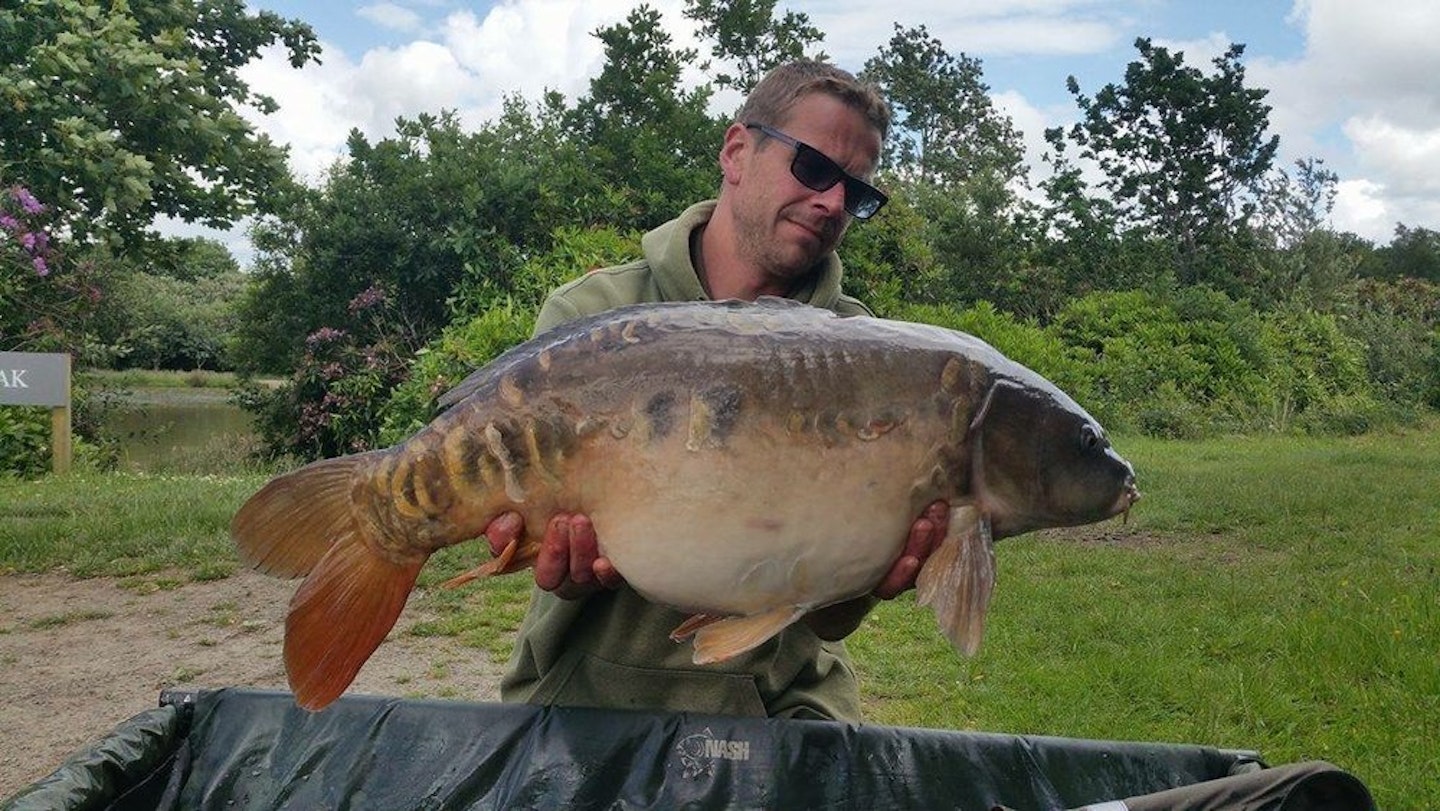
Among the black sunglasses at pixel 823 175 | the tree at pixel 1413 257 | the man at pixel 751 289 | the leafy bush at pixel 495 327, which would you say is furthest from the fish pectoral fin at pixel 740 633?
the tree at pixel 1413 257

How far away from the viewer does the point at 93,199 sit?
255 inches

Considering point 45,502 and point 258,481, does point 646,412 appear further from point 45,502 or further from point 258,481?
point 258,481

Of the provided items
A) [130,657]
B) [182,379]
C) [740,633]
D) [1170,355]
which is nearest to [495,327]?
[130,657]

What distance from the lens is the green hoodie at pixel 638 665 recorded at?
1823 millimetres

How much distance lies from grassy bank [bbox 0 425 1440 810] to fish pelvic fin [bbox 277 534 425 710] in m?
1.97

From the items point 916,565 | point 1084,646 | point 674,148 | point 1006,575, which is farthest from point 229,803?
point 674,148

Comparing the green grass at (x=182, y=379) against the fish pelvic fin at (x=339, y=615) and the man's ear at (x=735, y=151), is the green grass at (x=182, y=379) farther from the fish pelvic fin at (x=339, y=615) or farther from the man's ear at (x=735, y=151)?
the fish pelvic fin at (x=339, y=615)

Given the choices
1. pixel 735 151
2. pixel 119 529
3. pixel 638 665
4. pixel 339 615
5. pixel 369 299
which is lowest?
pixel 119 529

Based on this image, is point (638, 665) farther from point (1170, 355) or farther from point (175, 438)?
point (1170, 355)

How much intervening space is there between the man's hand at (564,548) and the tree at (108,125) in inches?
202

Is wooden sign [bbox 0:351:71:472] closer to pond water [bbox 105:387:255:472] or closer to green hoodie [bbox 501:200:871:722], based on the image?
pond water [bbox 105:387:255:472]

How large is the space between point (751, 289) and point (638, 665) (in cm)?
68

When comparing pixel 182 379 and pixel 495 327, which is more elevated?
pixel 495 327

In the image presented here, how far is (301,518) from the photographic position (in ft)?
4.61
